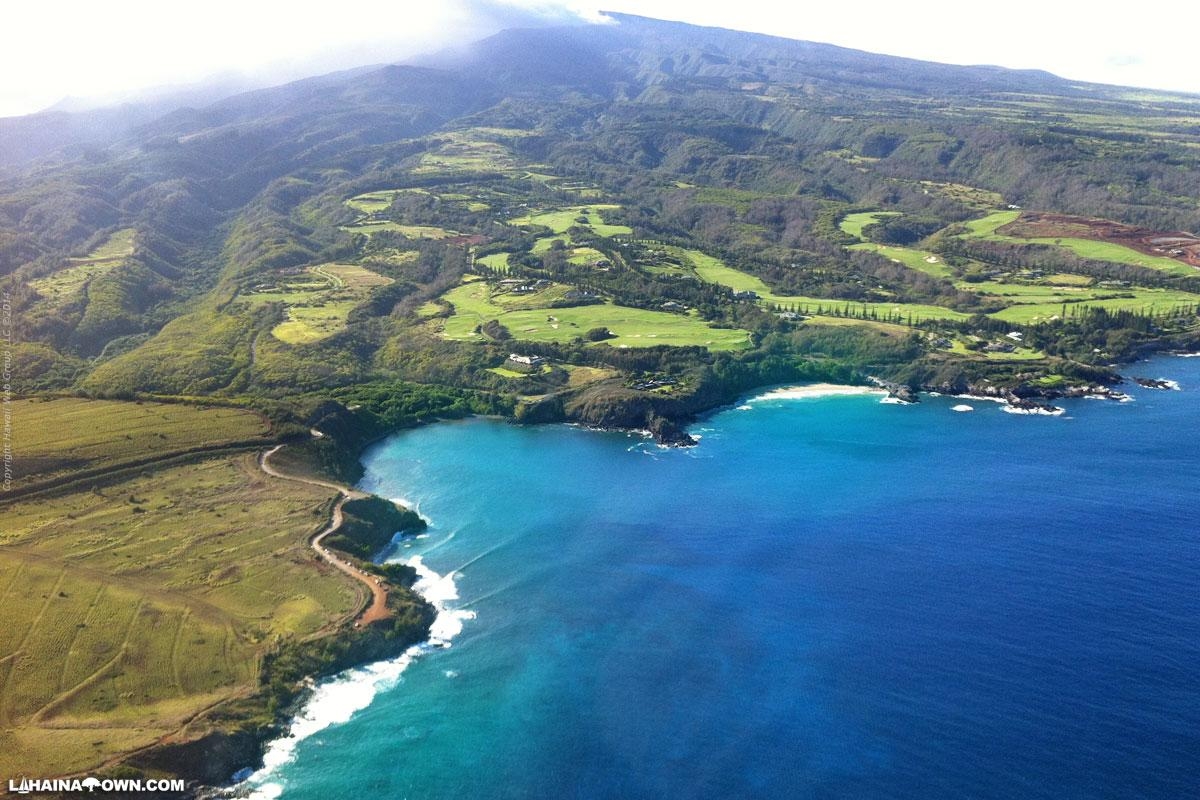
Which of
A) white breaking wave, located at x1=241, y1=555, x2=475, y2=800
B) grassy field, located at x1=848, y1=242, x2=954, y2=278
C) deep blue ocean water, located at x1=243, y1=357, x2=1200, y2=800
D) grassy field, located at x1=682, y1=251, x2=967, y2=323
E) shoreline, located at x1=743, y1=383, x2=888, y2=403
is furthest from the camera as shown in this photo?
grassy field, located at x1=848, y1=242, x2=954, y2=278

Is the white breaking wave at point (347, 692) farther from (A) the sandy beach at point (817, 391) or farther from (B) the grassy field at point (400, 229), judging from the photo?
(B) the grassy field at point (400, 229)

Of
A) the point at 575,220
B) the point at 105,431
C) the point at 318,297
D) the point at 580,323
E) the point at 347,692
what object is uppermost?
the point at 575,220

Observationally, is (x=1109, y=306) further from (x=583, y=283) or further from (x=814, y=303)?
(x=583, y=283)

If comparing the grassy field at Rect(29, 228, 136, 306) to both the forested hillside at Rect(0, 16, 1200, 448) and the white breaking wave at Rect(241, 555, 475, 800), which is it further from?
the white breaking wave at Rect(241, 555, 475, 800)

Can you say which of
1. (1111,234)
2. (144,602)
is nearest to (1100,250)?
(1111,234)

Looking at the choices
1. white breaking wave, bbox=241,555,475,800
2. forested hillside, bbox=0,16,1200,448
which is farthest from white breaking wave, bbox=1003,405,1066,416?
white breaking wave, bbox=241,555,475,800
